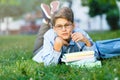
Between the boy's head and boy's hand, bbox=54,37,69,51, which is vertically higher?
the boy's head

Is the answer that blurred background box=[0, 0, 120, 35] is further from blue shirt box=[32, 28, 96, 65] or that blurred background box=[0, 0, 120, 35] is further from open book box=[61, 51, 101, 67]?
open book box=[61, 51, 101, 67]

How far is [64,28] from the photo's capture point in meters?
6.05

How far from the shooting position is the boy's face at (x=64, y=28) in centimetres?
604

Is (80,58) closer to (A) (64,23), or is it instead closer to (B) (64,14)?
(A) (64,23)

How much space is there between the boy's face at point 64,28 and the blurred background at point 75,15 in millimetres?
18208

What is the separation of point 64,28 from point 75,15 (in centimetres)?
4628

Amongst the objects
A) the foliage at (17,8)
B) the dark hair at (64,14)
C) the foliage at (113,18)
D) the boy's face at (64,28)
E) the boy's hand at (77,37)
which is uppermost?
the dark hair at (64,14)

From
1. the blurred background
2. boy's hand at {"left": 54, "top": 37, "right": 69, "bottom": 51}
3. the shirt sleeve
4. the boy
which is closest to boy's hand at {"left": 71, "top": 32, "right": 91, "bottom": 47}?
the boy

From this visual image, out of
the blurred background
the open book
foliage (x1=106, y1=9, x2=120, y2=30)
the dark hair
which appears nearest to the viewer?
the open book

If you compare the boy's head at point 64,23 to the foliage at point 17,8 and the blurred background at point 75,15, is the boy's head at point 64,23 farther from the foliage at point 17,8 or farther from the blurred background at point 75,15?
the foliage at point 17,8

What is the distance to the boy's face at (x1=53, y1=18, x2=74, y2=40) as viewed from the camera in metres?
6.04

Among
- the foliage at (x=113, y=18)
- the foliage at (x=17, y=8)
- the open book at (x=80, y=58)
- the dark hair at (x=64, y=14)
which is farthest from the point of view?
the foliage at (x=17, y=8)

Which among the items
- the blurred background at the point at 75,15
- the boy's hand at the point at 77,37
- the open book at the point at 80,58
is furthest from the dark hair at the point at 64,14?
the blurred background at the point at 75,15

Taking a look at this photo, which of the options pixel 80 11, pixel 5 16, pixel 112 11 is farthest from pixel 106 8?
pixel 5 16
